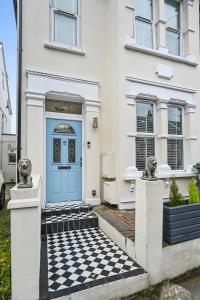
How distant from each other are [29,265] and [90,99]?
13.2ft

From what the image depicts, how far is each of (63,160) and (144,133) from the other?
235 centimetres

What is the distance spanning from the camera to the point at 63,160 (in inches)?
201

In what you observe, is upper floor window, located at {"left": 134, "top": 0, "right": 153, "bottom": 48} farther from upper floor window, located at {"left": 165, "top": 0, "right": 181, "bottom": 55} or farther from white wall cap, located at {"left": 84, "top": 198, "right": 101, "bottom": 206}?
white wall cap, located at {"left": 84, "top": 198, "right": 101, "bottom": 206}

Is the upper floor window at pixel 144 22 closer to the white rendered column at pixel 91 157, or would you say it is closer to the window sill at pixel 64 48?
the window sill at pixel 64 48

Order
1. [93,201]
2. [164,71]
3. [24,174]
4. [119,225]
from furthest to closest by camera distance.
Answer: [164,71]
[93,201]
[119,225]
[24,174]

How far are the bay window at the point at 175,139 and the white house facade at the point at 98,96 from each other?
4 cm

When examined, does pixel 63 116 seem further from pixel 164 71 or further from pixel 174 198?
pixel 174 198

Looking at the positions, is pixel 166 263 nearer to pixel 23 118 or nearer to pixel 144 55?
pixel 23 118

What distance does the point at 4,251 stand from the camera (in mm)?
3189

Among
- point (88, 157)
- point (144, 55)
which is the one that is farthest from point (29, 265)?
point (144, 55)

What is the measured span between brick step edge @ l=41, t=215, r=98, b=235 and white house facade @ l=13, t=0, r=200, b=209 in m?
0.80

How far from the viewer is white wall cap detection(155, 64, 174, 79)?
5.50 metres

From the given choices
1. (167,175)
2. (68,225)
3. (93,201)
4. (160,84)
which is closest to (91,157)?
(93,201)

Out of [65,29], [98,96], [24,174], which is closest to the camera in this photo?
[24,174]
